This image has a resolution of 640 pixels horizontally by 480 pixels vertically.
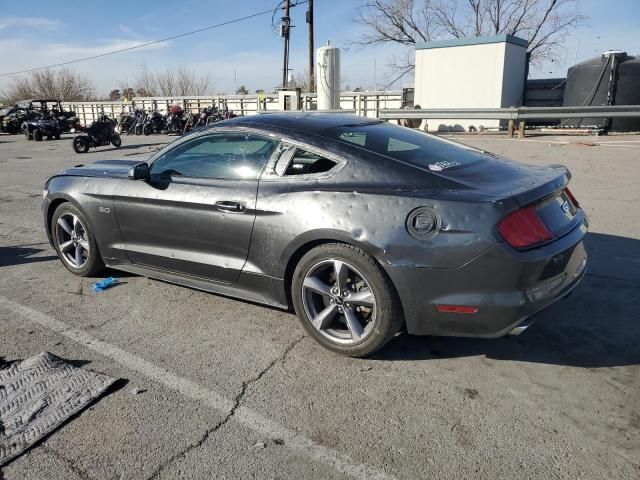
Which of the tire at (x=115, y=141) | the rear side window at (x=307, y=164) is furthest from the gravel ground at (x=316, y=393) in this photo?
the tire at (x=115, y=141)

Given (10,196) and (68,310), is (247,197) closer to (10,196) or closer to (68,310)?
(68,310)

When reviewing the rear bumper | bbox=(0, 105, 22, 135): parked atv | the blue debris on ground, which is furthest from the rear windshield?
bbox=(0, 105, 22, 135): parked atv

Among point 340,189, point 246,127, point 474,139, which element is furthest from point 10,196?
point 474,139

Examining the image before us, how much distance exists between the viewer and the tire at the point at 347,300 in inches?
121

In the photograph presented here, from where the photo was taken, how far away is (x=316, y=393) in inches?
116

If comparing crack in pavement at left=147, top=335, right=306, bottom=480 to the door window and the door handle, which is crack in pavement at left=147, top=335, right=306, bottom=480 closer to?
the door handle

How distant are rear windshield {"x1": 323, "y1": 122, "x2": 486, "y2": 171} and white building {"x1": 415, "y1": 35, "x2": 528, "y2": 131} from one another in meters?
15.3

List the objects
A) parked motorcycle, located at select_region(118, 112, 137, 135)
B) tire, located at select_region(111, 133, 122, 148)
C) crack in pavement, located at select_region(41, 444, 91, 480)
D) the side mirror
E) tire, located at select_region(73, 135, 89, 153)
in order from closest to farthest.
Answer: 1. crack in pavement, located at select_region(41, 444, 91, 480)
2. the side mirror
3. tire, located at select_region(73, 135, 89, 153)
4. tire, located at select_region(111, 133, 122, 148)
5. parked motorcycle, located at select_region(118, 112, 137, 135)

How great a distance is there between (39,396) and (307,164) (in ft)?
6.93

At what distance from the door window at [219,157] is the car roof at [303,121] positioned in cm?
14

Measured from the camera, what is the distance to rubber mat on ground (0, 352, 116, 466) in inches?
103

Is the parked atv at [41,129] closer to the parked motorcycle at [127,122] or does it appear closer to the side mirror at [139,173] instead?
the parked motorcycle at [127,122]

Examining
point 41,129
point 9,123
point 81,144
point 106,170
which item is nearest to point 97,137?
point 81,144

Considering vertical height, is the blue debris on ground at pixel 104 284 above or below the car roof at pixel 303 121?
below
